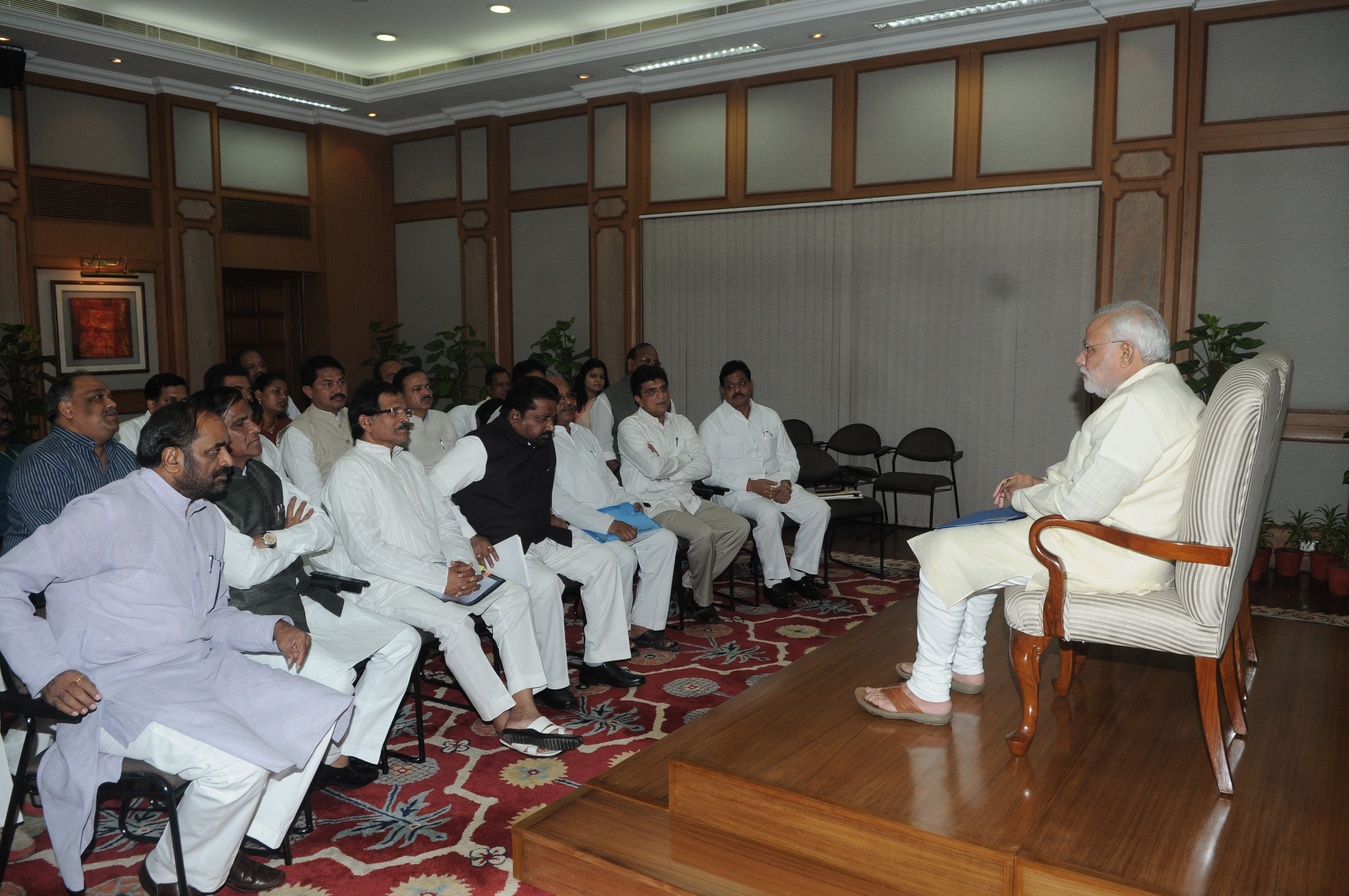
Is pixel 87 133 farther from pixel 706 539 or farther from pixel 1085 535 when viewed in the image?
pixel 1085 535

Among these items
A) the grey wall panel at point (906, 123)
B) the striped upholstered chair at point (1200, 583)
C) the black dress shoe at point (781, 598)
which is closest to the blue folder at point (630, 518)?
the black dress shoe at point (781, 598)

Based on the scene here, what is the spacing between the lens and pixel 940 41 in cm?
710

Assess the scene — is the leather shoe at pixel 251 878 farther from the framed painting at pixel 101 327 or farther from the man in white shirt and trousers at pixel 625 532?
the framed painting at pixel 101 327

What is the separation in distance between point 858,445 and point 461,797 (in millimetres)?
4969

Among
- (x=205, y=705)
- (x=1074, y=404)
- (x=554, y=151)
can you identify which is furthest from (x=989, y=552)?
(x=554, y=151)

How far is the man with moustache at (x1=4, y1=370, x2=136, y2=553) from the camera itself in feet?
10.8

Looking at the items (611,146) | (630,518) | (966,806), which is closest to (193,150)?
(611,146)

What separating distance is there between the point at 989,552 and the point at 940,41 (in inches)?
213

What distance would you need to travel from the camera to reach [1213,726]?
263cm

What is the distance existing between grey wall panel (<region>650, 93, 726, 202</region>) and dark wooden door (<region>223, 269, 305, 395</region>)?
4.12 m

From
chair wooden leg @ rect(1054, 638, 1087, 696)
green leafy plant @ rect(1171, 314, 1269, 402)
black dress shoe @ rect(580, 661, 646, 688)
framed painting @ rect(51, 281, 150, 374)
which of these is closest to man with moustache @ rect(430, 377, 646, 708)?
black dress shoe @ rect(580, 661, 646, 688)

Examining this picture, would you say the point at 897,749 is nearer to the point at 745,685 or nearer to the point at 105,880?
the point at 745,685

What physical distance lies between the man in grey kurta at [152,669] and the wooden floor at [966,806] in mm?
784

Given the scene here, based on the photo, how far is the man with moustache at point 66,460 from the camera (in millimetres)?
3289
